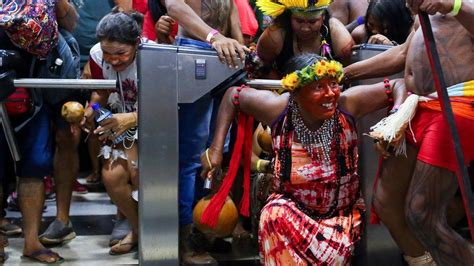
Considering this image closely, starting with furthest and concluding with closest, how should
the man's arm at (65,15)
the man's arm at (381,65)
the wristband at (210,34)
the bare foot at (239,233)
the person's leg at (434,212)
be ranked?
the bare foot at (239,233)
the man's arm at (65,15)
the wristband at (210,34)
the man's arm at (381,65)
the person's leg at (434,212)

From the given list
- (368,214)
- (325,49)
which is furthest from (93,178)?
(368,214)

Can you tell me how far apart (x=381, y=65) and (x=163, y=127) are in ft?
3.41

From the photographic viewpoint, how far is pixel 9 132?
353 centimetres

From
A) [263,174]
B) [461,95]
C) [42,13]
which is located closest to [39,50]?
[42,13]

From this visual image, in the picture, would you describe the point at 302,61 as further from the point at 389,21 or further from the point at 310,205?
the point at 389,21

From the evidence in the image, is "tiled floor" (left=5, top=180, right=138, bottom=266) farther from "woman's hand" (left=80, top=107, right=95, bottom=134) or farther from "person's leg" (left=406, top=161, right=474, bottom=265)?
"person's leg" (left=406, top=161, right=474, bottom=265)

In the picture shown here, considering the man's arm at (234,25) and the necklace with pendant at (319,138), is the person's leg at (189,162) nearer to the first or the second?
the man's arm at (234,25)

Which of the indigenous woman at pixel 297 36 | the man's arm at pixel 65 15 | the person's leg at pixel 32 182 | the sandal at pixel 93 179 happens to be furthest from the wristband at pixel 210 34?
the sandal at pixel 93 179

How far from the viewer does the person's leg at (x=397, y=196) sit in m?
3.05

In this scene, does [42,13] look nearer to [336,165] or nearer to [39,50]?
[39,50]

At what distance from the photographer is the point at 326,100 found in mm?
3029

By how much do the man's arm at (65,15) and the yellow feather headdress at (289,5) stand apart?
111 centimetres

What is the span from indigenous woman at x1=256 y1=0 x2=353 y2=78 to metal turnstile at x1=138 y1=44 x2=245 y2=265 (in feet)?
1.43

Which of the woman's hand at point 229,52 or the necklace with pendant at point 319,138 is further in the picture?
the woman's hand at point 229,52
